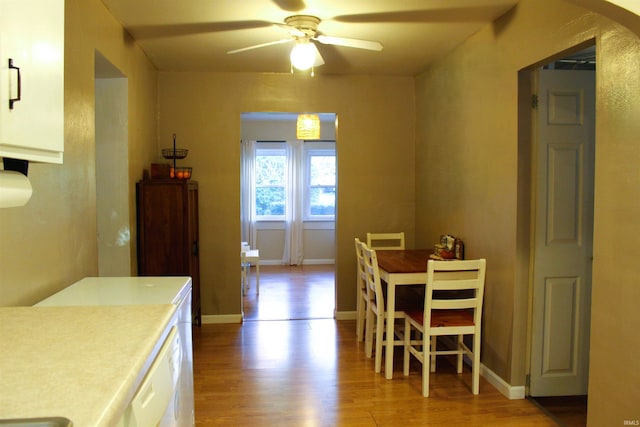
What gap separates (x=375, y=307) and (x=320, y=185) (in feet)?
16.6

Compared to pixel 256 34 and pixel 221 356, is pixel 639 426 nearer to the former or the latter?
pixel 221 356

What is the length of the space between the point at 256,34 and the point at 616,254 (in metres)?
2.86

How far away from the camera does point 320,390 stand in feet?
10.6

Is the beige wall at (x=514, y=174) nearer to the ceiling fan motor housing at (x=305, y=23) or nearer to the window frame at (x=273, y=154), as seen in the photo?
the ceiling fan motor housing at (x=305, y=23)

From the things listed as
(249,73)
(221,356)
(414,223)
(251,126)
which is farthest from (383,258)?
(251,126)

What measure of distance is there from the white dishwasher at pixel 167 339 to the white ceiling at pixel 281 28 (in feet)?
6.01

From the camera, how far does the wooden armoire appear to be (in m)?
3.81

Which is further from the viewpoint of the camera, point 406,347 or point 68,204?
point 406,347

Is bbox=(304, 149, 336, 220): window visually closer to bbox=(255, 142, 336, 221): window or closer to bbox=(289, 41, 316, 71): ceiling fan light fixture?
bbox=(255, 142, 336, 221): window

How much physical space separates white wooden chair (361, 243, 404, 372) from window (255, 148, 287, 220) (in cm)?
481

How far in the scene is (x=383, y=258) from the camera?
155 inches

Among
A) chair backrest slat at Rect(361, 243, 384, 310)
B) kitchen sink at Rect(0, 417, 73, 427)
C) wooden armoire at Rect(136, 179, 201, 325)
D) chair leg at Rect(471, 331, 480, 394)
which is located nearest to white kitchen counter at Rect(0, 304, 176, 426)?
kitchen sink at Rect(0, 417, 73, 427)

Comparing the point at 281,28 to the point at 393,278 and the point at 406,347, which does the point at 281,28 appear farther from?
the point at 406,347

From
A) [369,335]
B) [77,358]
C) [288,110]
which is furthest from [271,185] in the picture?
[77,358]
